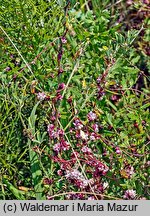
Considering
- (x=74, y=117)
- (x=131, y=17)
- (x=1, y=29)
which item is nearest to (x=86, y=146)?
(x=74, y=117)

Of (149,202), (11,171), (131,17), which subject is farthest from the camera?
(131,17)

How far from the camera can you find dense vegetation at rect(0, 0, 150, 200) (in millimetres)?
1824

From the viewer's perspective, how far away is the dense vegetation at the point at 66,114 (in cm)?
182

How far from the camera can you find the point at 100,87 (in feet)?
6.36

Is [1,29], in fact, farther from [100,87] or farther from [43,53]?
[100,87]

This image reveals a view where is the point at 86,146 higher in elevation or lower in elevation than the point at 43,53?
lower

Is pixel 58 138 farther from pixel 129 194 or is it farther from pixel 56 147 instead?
pixel 129 194

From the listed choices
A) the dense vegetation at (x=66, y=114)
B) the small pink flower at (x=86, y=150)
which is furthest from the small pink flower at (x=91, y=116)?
the small pink flower at (x=86, y=150)

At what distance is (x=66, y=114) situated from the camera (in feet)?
6.37

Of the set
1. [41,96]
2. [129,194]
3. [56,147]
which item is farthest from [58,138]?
[129,194]

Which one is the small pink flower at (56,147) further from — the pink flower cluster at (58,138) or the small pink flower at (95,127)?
the small pink flower at (95,127)

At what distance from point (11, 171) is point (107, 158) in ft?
1.01

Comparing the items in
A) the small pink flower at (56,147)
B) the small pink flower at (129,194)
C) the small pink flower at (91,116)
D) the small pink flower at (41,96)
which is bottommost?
the small pink flower at (129,194)

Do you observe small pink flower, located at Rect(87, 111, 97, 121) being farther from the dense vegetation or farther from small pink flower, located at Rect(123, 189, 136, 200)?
small pink flower, located at Rect(123, 189, 136, 200)
